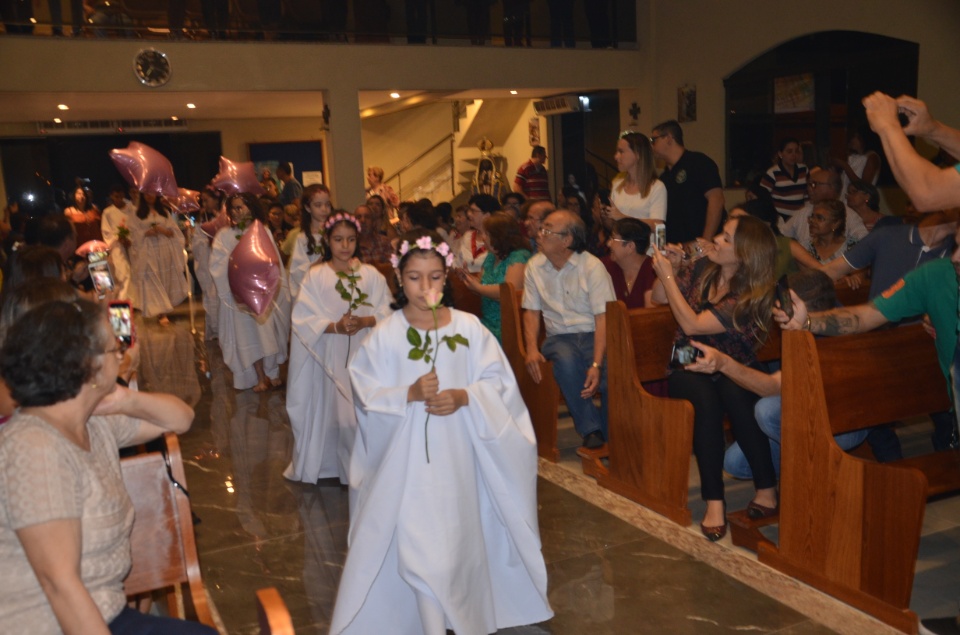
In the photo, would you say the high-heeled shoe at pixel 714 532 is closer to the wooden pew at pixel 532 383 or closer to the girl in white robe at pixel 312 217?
the wooden pew at pixel 532 383

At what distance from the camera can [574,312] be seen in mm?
5707

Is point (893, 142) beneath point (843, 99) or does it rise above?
beneath

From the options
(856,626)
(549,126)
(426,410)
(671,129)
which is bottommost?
(856,626)

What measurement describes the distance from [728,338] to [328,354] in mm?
2532

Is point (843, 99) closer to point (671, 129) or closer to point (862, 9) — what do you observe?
point (862, 9)

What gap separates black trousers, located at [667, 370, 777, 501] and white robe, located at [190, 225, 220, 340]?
7703mm

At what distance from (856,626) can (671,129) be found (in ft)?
12.5

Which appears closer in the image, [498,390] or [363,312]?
[498,390]

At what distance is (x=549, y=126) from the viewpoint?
56.8ft

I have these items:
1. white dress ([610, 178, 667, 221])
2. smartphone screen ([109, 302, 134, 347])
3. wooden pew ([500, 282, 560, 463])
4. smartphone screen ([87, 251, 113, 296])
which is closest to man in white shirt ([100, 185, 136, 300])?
wooden pew ([500, 282, 560, 463])

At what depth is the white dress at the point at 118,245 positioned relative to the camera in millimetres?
10455

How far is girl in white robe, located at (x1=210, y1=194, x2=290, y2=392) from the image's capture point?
8.42m

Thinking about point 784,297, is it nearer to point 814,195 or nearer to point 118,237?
point 814,195

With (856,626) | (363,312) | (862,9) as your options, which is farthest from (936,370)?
(862,9)
